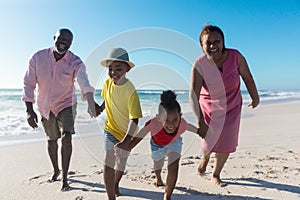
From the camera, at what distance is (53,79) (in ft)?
11.1

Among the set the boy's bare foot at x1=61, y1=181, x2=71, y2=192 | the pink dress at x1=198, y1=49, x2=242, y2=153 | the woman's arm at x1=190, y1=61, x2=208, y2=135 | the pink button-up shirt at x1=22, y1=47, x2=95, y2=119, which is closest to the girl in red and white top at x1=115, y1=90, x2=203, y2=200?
the woman's arm at x1=190, y1=61, x2=208, y2=135

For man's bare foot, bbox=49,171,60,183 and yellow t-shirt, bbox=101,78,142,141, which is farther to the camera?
man's bare foot, bbox=49,171,60,183

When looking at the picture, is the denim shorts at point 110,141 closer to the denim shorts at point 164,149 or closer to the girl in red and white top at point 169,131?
the girl in red and white top at point 169,131

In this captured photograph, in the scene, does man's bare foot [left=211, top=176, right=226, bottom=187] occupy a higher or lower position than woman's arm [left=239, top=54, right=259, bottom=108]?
Result: lower

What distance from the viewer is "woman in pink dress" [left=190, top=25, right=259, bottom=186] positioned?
10.4ft

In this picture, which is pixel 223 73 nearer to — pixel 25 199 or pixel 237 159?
pixel 237 159

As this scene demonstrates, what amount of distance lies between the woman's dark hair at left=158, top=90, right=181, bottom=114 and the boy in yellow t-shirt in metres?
0.22

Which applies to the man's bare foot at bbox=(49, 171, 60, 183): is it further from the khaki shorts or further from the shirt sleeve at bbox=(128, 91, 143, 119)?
the shirt sleeve at bbox=(128, 91, 143, 119)

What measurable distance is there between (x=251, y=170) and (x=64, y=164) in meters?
2.24

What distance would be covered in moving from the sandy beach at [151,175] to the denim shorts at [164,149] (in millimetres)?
403

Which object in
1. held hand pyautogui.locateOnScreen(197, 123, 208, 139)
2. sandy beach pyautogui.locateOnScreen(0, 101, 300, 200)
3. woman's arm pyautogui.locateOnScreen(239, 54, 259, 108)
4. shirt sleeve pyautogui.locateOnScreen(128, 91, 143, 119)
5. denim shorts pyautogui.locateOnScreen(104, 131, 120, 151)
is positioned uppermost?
woman's arm pyautogui.locateOnScreen(239, 54, 259, 108)

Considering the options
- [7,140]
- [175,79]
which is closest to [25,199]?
[175,79]

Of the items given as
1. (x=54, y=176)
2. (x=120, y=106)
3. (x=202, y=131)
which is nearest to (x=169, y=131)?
(x=202, y=131)

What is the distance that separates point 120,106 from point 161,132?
1.44 feet
